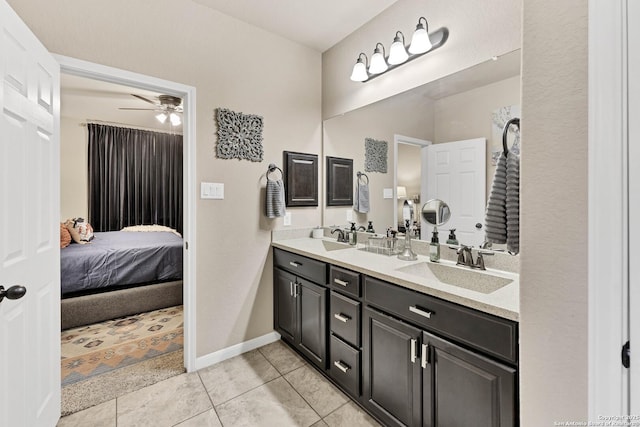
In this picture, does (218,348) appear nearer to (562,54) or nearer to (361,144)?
(361,144)

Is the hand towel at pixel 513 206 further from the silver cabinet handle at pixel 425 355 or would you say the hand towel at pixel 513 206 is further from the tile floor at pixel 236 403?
the tile floor at pixel 236 403

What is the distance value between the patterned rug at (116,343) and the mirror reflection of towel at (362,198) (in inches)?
74.9

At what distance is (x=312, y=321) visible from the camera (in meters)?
2.00

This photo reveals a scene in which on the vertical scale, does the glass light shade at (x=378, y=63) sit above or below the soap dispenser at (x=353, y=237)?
above

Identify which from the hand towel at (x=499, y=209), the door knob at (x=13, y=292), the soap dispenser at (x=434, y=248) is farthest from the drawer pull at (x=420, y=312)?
the door knob at (x=13, y=292)

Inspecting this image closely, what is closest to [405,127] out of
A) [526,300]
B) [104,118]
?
[526,300]

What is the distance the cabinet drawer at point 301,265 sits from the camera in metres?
1.89

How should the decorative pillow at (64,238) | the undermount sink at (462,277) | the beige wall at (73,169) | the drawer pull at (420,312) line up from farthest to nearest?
the beige wall at (73,169) → the decorative pillow at (64,238) → the undermount sink at (462,277) → the drawer pull at (420,312)

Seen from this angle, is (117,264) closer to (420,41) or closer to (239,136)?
(239,136)

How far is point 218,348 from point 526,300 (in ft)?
6.86

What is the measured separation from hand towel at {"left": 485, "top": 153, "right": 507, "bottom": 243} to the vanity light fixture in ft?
3.20

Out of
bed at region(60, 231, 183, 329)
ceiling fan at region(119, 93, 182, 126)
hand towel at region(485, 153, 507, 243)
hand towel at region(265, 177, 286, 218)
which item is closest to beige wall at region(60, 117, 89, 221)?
ceiling fan at region(119, 93, 182, 126)

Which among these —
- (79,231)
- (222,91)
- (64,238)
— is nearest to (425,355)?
(222,91)

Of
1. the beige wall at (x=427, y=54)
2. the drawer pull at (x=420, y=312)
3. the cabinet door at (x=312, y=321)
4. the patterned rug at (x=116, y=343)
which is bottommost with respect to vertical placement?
the patterned rug at (x=116, y=343)
